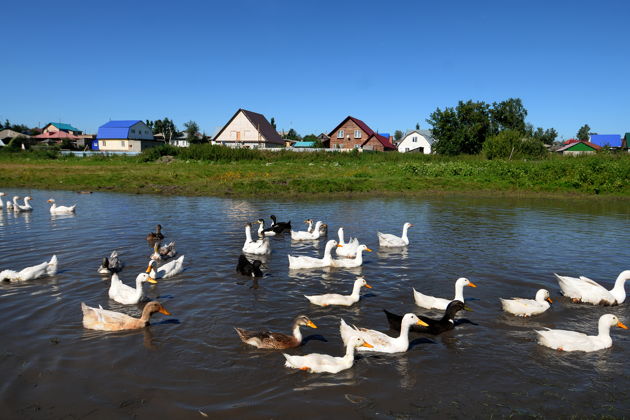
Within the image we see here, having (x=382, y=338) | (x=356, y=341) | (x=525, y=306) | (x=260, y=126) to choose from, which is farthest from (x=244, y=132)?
(x=356, y=341)

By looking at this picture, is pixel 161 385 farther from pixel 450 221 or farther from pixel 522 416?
pixel 450 221

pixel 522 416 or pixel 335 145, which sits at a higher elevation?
pixel 335 145

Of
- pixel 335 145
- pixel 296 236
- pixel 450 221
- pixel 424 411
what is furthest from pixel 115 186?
pixel 335 145

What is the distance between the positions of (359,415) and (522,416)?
2.23 metres

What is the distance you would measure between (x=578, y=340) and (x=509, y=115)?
83194 millimetres

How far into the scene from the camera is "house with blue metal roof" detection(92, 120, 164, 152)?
87.1 metres

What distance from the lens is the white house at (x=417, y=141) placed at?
3750 inches

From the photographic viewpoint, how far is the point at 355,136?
8012cm

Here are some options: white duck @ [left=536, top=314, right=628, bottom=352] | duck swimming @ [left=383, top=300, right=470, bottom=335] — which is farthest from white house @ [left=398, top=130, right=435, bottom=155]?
white duck @ [left=536, top=314, right=628, bottom=352]

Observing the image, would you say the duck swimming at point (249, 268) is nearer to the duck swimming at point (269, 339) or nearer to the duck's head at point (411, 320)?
the duck swimming at point (269, 339)

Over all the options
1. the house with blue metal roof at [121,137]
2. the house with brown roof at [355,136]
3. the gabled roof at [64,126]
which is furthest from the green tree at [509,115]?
the gabled roof at [64,126]

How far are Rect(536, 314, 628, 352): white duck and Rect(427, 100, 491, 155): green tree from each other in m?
64.6

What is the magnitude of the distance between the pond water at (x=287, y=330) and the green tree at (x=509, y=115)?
6878 cm

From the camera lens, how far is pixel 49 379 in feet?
22.7
